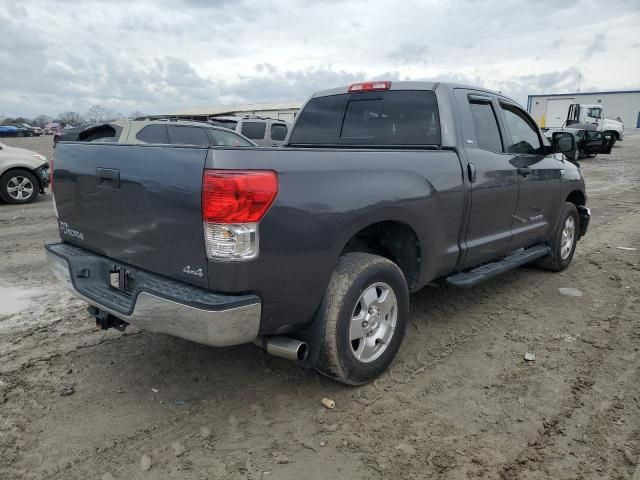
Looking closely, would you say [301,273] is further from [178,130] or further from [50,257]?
[178,130]

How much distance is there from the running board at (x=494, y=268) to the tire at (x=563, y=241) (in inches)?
8.1

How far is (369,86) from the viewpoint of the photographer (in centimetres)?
439

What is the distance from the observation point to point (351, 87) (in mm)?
4535

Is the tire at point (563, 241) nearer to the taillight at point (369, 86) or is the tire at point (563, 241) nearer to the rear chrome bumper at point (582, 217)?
the rear chrome bumper at point (582, 217)

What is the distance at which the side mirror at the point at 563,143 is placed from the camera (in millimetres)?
5207

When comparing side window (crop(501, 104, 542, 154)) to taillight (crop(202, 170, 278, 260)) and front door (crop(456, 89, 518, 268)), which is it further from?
taillight (crop(202, 170, 278, 260))

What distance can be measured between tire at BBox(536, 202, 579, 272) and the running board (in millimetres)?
207

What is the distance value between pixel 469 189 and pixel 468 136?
486 millimetres

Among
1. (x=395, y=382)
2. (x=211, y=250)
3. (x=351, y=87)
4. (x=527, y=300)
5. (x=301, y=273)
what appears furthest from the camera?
(x=527, y=300)

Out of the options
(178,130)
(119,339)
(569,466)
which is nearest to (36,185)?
(178,130)

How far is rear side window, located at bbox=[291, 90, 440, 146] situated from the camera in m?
4.07

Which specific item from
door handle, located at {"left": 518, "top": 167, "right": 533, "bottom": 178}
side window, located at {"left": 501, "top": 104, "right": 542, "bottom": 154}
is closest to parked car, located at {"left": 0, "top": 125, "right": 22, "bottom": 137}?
side window, located at {"left": 501, "top": 104, "right": 542, "bottom": 154}

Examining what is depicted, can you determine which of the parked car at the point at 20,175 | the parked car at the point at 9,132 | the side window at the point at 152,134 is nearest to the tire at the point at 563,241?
the side window at the point at 152,134

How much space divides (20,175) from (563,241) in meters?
10.4
